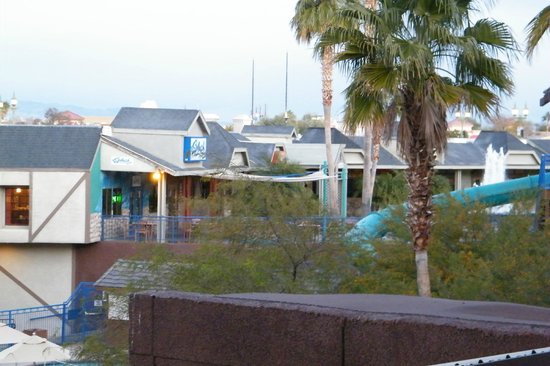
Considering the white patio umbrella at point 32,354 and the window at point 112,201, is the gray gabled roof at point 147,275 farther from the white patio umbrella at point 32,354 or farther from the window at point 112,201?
the window at point 112,201

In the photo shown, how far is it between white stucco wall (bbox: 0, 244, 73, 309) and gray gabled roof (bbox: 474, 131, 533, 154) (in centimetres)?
2908

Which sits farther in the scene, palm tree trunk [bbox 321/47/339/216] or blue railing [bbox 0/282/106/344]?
palm tree trunk [bbox 321/47/339/216]

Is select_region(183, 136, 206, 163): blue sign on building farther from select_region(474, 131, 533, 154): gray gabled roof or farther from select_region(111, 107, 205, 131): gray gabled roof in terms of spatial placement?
select_region(474, 131, 533, 154): gray gabled roof

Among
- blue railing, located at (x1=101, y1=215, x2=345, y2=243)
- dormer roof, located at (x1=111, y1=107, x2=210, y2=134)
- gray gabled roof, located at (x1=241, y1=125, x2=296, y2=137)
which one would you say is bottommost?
blue railing, located at (x1=101, y1=215, x2=345, y2=243)

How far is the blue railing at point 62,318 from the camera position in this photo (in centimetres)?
2812

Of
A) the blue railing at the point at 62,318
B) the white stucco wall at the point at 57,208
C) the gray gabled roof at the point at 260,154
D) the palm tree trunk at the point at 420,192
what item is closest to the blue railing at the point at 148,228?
the white stucco wall at the point at 57,208

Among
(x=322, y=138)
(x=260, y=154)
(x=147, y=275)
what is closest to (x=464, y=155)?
(x=322, y=138)

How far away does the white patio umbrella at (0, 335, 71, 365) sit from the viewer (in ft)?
74.1

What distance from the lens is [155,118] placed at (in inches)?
1604

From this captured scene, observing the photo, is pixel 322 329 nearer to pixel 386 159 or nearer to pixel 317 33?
pixel 317 33

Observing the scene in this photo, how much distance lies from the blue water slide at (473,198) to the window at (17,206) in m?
17.0

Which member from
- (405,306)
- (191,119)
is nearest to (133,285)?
(405,306)

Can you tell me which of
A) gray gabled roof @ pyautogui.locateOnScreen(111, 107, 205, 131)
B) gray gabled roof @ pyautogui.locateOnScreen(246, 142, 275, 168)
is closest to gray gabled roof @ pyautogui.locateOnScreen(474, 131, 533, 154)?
gray gabled roof @ pyautogui.locateOnScreen(246, 142, 275, 168)

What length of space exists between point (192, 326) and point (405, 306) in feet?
7.10
